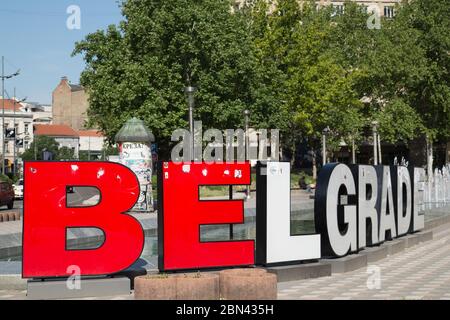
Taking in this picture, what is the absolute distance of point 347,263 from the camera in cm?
1372

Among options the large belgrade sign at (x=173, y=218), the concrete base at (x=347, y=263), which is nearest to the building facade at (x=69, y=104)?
the concrete base at (x=347, y=263)

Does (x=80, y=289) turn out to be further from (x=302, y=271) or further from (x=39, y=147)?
(x=39, y=147)

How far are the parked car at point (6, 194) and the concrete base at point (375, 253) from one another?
25.0m

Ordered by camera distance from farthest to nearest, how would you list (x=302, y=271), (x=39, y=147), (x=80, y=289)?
(x=39, y=147) < (x=302, y=271) < (x=80, y=289)

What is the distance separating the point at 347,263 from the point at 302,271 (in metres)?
1.36

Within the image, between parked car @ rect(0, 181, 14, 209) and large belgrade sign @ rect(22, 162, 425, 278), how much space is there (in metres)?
26.2

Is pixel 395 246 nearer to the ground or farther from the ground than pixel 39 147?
nearer to the ground

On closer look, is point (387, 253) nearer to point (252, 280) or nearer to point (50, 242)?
point (252, 280)

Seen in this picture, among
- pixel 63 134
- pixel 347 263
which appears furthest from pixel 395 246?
pixel 63 134

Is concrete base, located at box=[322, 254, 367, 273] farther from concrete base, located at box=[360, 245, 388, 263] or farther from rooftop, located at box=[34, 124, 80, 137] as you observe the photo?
rooftop, located at box=[34, 124, 80, 137]

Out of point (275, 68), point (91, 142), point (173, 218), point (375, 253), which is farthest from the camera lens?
point (91, 142)

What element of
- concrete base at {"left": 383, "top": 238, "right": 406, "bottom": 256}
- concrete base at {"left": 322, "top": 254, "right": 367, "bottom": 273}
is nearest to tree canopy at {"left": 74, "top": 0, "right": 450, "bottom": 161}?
concrete base at {"left": 383, "top": 238, "right": 406, "bottom": 256}
